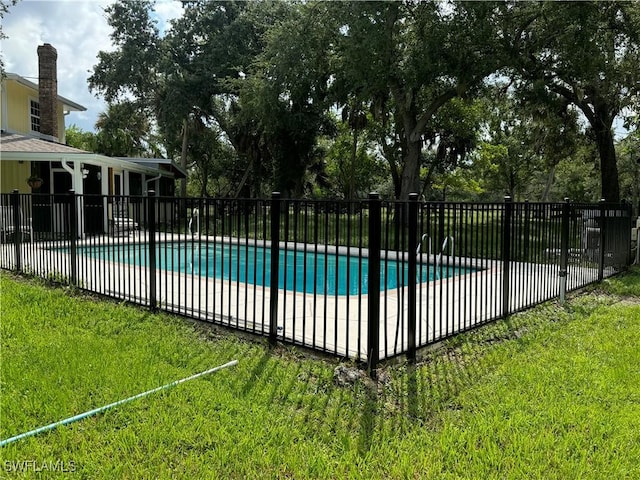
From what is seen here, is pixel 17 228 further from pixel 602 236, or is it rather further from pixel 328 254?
pixel 602 236

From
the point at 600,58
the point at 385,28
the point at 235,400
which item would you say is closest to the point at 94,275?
the point at 235,400

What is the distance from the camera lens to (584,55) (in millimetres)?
13844

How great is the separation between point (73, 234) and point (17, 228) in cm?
199

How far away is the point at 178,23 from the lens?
2619 centimetres

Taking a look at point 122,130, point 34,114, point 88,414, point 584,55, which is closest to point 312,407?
point 88,414

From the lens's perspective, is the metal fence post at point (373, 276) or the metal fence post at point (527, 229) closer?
the metal fence post at point (373, 276)

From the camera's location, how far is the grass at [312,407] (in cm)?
270

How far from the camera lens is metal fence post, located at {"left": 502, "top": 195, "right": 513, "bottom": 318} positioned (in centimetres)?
569

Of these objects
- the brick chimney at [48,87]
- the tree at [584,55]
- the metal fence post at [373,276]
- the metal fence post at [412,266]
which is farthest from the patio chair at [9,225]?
the tree at [584,55]

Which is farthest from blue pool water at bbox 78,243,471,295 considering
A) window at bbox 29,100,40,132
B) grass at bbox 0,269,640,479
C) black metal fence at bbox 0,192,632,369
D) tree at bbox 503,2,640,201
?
window at bbox 29,100,40,132

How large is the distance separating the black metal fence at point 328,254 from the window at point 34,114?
41.7ft

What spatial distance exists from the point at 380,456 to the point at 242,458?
80cm

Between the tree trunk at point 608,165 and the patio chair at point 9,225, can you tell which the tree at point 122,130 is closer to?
the patio chair at point 9,225

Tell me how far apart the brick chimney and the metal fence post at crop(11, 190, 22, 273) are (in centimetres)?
1313
